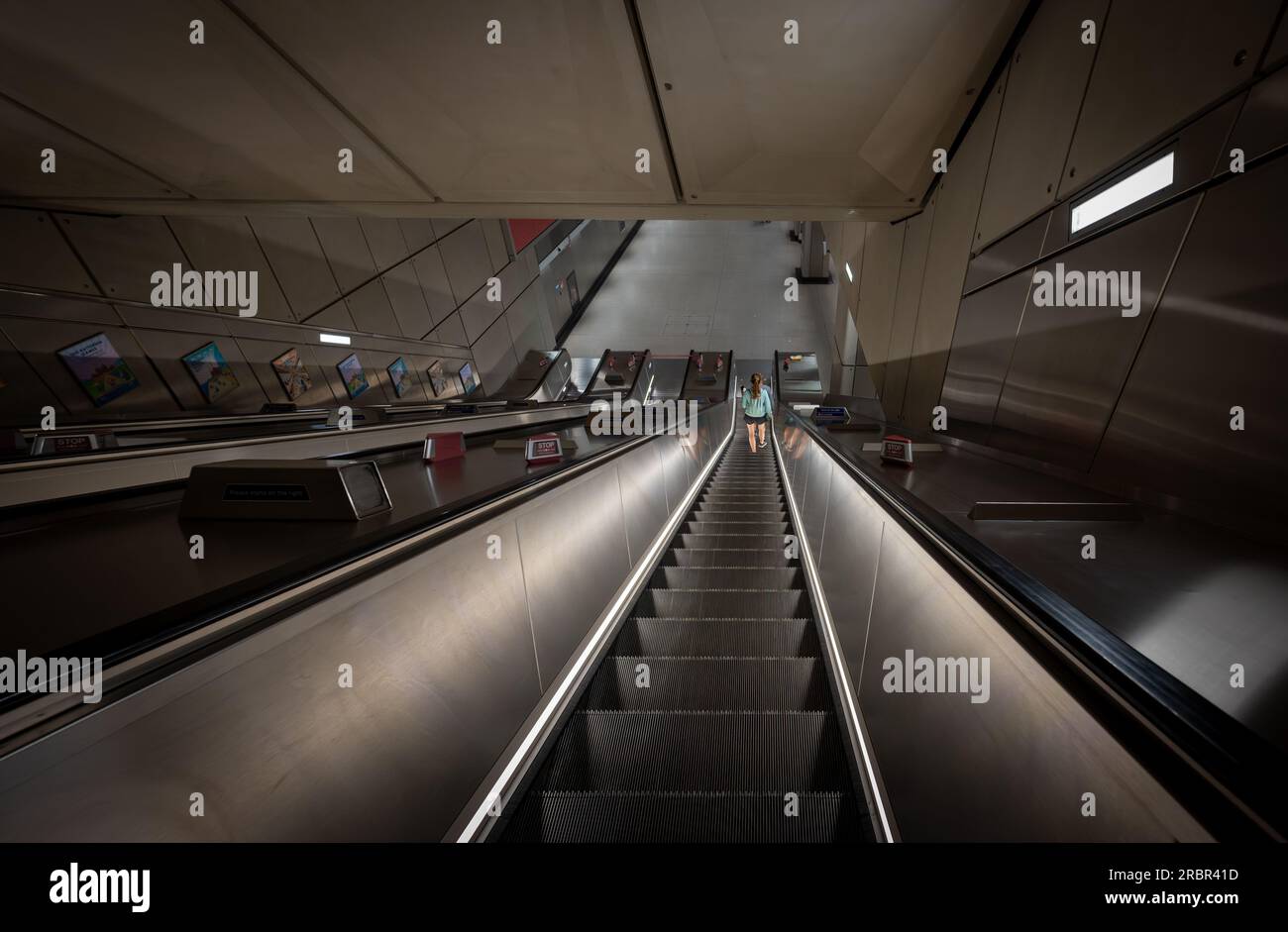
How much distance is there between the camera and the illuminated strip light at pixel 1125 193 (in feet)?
7.29

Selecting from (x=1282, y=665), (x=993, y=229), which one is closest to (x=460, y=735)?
(x=1282, y=665)

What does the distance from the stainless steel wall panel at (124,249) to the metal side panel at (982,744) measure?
26.0 ft

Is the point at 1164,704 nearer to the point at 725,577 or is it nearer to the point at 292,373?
the point at 725,577

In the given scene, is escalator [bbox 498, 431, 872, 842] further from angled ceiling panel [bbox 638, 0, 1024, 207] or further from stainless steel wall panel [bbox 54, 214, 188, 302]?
stainless steel wall panel [bbox 54, 214, 188, 302]

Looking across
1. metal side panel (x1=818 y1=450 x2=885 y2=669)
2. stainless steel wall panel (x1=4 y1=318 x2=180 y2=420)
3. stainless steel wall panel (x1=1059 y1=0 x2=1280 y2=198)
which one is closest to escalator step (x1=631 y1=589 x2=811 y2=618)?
metal side panel (x1=818 y1=450 x2=885 y2=669)

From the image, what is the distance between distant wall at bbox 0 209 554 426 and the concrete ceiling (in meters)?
0.64

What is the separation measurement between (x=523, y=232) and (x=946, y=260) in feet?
39.7

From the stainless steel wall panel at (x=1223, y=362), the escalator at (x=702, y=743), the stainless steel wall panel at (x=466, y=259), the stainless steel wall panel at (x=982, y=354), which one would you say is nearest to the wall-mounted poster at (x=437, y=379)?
the stainless steel wall panel at (x=466, y=259)

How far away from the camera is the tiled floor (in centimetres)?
1742

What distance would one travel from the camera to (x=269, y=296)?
6988 millimetres

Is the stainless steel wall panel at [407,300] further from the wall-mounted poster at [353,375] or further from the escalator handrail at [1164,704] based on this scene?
the escalator handrail at [1164,704]

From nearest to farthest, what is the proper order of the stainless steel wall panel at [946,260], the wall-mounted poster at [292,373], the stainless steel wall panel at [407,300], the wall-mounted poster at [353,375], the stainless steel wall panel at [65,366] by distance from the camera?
the stainless steel wall panel at [946,260], the stainless steel wall panel at [65,366], the wall-mounted poster at [292,373], the wall-mounted poster at [353,375], the stainless steel wall panel at [407,300]

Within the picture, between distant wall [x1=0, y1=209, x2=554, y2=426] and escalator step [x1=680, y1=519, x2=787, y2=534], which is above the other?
distant wall [x1=0, y1=209, x2=554, y2=426]

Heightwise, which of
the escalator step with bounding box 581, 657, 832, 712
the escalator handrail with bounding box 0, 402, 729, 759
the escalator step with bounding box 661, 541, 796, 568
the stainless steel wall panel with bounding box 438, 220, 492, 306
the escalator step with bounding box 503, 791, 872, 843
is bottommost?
the escalator step with bounding box 503, 791, 872, 843
